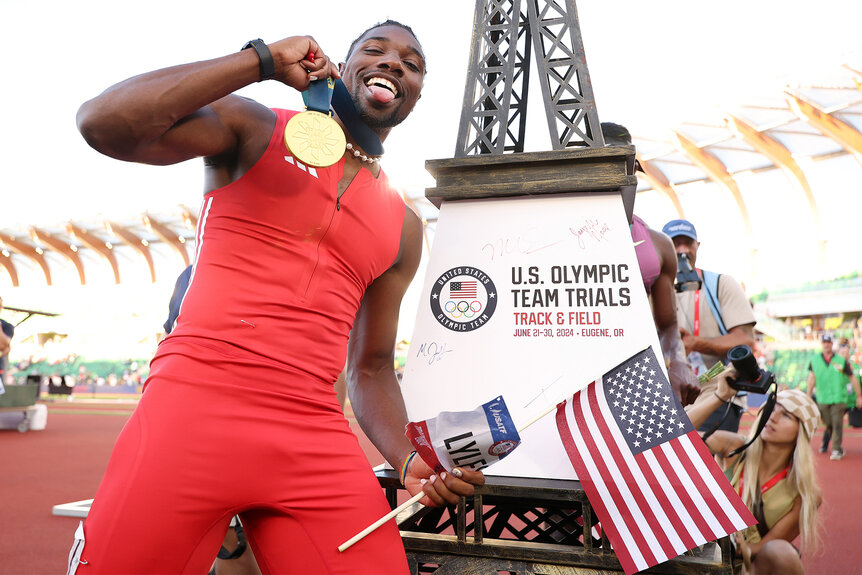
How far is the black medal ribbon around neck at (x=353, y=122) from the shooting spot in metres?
1.83

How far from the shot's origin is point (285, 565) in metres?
1.56

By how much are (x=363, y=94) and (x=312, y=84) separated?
1.06 ft

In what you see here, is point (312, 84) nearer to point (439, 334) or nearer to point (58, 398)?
point (439, 334)

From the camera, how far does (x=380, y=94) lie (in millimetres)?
1850

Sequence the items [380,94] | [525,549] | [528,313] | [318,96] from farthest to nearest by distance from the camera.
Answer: [528,313]
[525,549]
[380,94]
[318,96]

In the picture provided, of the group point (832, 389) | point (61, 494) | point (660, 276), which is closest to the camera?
point (660, 276)

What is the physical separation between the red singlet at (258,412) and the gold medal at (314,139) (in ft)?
0.31

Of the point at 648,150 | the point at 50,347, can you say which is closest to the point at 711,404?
the point at 648,150

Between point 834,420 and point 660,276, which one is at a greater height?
point 660,276

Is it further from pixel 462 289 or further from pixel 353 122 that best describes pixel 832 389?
pixel 353 122

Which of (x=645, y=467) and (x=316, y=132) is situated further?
(x=645, y=467)
